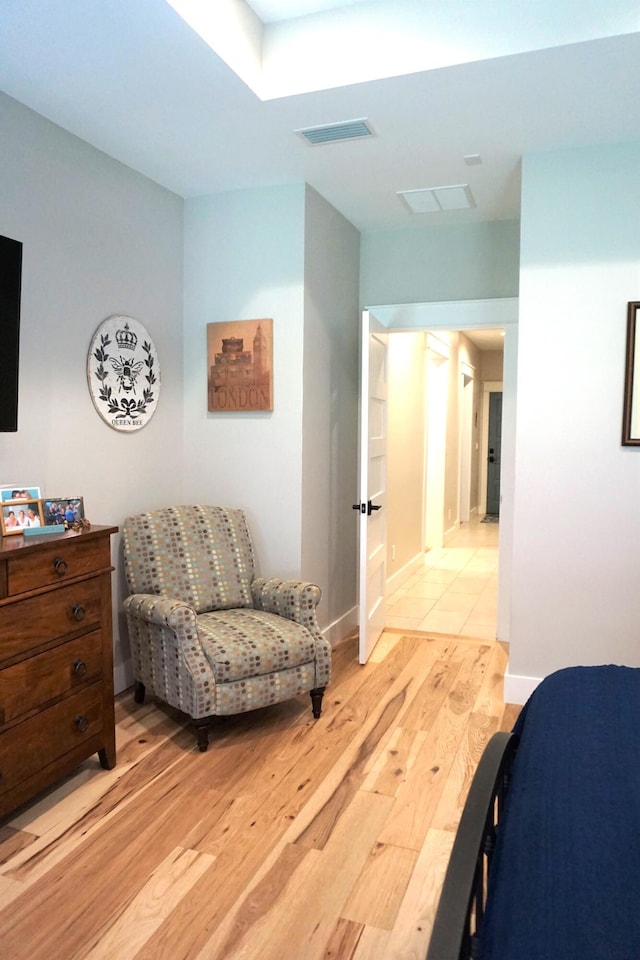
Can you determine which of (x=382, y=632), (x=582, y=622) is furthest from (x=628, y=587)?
(x=382, y=632)

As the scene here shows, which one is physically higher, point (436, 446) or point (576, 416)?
point (576, 416)

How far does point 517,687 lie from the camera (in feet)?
10.8

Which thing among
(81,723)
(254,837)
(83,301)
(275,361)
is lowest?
(254,837)

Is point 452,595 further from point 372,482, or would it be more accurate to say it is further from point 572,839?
point 572,839

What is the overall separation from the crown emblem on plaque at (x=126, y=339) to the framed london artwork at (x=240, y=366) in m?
0.48

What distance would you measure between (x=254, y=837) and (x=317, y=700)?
3.07 feet

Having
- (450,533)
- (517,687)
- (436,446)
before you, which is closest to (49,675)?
(517,687)

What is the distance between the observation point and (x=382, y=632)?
4449 mm

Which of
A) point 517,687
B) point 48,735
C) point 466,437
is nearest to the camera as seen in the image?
point 48,735

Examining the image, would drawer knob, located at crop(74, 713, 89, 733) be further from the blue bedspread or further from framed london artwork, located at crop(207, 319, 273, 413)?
framed london artwork, located at crop(207, 319, 273, 413)

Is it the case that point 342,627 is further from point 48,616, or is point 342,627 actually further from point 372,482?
point 48,616

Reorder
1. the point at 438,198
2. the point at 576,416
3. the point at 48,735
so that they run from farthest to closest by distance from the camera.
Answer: the point at 438,198 → the point at 576,416 → the point at 48,735

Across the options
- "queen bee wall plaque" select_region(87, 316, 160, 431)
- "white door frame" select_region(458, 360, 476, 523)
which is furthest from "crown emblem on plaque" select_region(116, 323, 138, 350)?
"white door frame" select_region(458, 360, 476, 523)

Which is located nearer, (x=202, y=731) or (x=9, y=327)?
(x=9, y=327)
